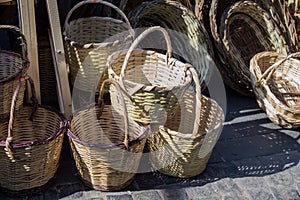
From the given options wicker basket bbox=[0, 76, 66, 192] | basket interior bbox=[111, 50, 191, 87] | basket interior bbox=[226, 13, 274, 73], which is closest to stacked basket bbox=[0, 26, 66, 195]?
wicker basket bbox=[0, 76, 66, 192]

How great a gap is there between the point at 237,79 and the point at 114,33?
0.92 m

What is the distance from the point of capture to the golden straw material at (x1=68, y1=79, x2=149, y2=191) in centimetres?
213

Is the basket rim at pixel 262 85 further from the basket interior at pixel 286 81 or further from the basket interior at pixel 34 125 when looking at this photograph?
the basket interior at pixel 34 125

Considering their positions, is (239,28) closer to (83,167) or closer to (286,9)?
(286,9)

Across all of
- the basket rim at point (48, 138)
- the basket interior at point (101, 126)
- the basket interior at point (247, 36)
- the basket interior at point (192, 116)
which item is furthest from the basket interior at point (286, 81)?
the basket rim at point (48, 138)

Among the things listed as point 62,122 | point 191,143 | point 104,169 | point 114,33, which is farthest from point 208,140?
point 114,33

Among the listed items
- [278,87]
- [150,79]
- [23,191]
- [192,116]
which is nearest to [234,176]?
[192,116]

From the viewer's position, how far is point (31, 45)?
2.43 m

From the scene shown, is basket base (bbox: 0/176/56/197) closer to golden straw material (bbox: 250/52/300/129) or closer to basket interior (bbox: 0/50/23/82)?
basket interior (bbox: 0/50/23/82)

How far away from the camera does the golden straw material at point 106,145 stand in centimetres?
213

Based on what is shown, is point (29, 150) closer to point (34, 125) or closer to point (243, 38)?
point (34, 125)

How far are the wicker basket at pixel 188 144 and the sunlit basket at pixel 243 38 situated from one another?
620 mm

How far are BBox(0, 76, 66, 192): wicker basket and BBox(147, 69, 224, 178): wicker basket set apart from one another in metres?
0.49

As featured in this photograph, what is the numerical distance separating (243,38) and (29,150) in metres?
2.07
